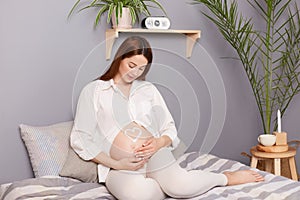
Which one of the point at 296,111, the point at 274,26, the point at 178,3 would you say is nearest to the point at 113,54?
the point at 178,3

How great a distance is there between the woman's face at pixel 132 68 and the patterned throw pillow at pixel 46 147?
435 mm

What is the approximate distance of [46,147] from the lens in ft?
8.14

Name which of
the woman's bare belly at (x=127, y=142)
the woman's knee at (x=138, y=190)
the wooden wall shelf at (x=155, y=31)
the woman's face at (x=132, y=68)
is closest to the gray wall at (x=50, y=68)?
the wooden wall shelf at (x=155, y=31)

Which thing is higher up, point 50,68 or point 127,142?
point 50,68

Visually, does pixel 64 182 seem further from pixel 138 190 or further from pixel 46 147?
pixel 138 190

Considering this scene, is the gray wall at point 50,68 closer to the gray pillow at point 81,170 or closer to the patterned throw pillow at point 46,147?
the patterned throw pillow at point 46,147

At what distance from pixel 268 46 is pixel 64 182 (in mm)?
1450

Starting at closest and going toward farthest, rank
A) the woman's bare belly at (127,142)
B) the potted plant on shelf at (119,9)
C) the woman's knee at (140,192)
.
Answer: the woman's knee at (140,192), the woman's bare belly at (127,142), the potted plant on shelf at (119,9)

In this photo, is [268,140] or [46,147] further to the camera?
[268,140]

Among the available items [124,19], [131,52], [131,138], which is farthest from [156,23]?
[131,138]

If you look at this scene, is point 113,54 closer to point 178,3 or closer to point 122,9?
point 122,9

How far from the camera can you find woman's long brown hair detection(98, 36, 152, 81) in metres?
2.34

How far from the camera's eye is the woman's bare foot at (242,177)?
90.4 inches

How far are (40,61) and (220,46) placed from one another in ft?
3.76
